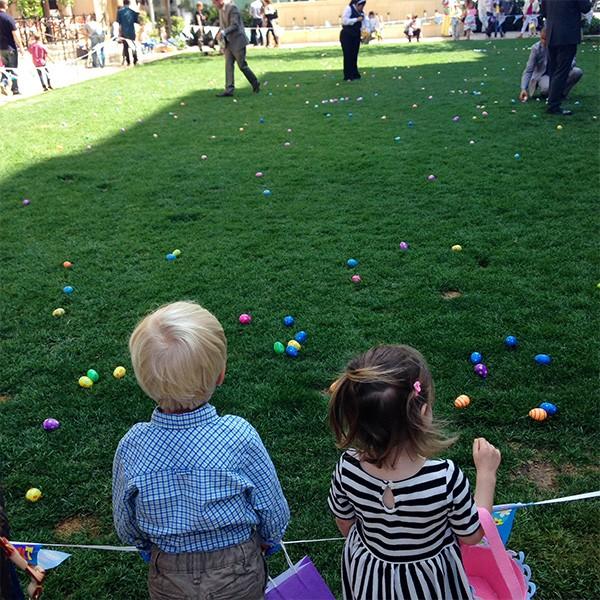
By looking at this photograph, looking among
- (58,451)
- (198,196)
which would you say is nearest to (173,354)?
(58,451)

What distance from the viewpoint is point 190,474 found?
167cm

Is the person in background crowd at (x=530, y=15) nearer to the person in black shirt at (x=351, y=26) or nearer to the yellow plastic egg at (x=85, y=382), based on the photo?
the person in black shirt at (x=351, y=26)

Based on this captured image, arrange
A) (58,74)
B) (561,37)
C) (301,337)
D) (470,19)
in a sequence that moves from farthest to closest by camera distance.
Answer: (470,19) < (58,74) < (561,37) < (301,337)

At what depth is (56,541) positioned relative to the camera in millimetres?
2582

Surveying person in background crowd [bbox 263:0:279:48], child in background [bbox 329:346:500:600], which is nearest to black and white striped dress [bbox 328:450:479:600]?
child in background [bbox 329:346:500:600]

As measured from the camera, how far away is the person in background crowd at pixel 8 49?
14805 mm

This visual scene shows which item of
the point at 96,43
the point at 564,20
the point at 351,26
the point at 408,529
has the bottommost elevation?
the point at 96,43

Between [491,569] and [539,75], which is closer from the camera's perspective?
[491,569]

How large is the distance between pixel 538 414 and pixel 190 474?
76.7 inches

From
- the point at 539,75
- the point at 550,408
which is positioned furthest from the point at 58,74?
the point at 550,408

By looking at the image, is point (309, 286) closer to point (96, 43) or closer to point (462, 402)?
point (462, 402)

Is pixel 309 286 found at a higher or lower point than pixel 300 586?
lower

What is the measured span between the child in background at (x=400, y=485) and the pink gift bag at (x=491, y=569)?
0.05 meters

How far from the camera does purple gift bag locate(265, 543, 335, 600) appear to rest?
2021mm
